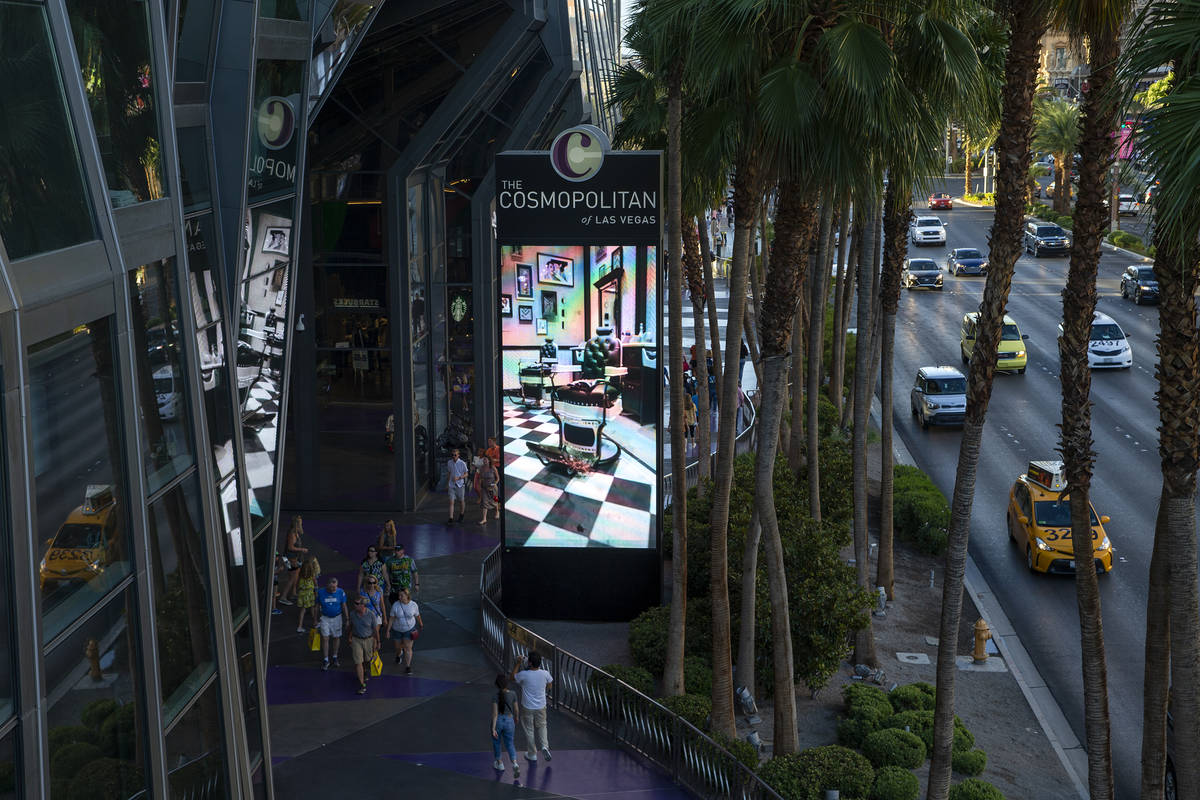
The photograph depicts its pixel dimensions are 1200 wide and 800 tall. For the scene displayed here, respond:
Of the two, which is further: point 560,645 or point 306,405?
point 306,405

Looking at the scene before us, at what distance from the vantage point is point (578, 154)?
20.2 m

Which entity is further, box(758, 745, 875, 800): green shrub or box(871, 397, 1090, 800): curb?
box(871, 397, 1090, 800): curb

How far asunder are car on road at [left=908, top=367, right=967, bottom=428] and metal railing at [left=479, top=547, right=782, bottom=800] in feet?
72.6

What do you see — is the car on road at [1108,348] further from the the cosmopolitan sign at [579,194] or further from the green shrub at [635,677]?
the green shrub at [635,677]

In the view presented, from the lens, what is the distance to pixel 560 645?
2081 centimetres

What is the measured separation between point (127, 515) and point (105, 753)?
4.19ft

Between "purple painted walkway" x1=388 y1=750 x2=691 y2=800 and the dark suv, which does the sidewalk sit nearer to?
"purple painted walkway" x1=388 y1=750 x2=691 y2=800

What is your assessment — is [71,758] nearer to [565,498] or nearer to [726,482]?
[726,482]

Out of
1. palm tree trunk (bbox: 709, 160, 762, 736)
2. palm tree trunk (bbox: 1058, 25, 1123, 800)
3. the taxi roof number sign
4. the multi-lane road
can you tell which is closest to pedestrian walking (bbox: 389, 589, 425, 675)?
palm tree trunk (bbox: 709, 160, 762, 736)

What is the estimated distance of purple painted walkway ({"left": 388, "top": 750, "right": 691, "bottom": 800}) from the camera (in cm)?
1573

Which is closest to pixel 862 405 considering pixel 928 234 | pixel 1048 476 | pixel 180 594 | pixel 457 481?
pixel 1048 476

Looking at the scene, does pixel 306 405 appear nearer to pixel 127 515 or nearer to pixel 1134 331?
pixel 127 515

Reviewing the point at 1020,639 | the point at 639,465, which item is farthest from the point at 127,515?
the point at 1020,639

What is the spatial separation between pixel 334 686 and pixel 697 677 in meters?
5.39
